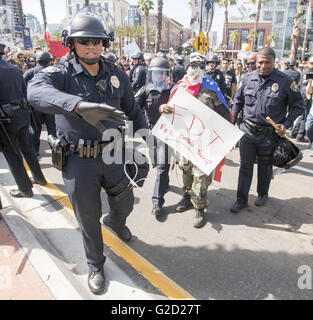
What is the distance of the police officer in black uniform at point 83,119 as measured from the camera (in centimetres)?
188

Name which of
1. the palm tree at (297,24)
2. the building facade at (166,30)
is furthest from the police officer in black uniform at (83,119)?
the building facade at (166,30)

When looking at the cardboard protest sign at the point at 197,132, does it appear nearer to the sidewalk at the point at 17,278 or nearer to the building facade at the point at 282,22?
the sidewalk at the point at 17,278

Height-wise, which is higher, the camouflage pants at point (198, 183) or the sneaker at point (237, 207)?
the camouflage pants at point (198, 183)

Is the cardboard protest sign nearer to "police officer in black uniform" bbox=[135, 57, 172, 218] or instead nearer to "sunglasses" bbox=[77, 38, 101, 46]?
"police officer in black uniform" bbox=[135, 57, 172, 218]

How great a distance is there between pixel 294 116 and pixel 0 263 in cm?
360

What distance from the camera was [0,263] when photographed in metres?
2.38

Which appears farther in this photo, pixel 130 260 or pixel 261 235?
pixel 261 235

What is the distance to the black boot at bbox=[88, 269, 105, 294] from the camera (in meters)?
2.20

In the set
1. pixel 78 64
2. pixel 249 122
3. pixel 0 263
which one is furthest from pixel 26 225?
pixel 249 122

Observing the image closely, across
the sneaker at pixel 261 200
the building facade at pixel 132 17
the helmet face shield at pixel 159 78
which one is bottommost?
the sneaker at pixel 261 200

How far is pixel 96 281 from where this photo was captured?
223 cm

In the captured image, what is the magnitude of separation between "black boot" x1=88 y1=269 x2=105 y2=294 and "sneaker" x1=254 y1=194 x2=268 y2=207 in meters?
2.44

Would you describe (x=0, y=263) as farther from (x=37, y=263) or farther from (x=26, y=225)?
(x=26, y=225)

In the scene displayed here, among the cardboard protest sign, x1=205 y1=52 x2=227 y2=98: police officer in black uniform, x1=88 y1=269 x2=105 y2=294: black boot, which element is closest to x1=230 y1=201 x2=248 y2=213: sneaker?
the cardboard protest sign
